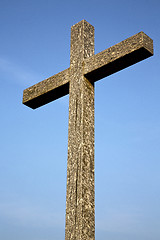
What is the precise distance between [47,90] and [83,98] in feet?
2.39

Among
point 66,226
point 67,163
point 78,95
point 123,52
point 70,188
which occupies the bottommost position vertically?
point 66,226

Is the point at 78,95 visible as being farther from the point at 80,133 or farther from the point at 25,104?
the point at 25,104

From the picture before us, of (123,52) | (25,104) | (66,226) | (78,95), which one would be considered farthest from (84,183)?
(25,104)

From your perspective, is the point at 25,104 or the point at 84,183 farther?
the point at 25,104

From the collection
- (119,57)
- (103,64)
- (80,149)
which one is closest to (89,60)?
(103,64)

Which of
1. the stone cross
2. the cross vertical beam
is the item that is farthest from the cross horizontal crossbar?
the cross vertical beam

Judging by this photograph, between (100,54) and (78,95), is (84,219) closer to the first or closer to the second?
(78,95)

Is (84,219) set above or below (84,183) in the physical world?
below

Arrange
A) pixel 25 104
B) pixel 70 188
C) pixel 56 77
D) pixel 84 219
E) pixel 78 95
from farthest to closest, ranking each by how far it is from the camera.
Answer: pixel 25 104 < pixel 56 77 < pixel 78 95 < pixel 70 188 < pixel 84 219

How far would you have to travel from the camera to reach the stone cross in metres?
3.06

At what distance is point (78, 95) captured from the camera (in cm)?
351

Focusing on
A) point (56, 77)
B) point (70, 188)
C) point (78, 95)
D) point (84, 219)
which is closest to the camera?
point (84, 219)

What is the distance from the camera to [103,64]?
347cm

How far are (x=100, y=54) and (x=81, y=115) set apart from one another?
67 cm
